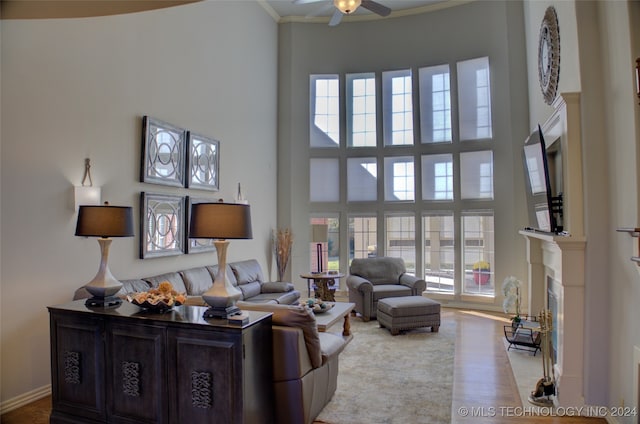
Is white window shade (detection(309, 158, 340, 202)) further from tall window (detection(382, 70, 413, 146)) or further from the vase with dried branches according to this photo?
tall window (detection(382, 70, 413, 146))

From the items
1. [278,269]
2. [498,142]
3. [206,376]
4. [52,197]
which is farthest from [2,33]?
[498,142]

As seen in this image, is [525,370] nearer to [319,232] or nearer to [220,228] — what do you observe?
[220,228]

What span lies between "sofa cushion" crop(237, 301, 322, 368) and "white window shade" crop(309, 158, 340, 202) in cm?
514

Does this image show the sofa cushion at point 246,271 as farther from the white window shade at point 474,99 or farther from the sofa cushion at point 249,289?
the white window shade at point 474,99

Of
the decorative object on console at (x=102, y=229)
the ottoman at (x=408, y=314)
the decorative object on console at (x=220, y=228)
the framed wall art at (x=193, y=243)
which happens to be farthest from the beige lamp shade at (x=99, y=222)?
the ottoman at (x=408, y=314)

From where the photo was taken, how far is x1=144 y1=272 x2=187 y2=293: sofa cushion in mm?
4441

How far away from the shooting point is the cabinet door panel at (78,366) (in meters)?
2.82

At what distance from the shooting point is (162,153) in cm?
493

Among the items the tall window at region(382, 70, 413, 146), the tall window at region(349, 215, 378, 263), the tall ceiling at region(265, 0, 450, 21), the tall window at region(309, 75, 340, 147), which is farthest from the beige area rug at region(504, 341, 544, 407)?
the tall ceiling at region(265, 0, 450, 21)

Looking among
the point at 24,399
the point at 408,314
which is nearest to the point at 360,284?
the point at 408,314

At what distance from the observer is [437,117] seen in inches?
297

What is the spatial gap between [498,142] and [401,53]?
247cm

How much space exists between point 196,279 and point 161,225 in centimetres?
79

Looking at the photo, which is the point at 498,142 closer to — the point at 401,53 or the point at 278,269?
the point at 401,53
